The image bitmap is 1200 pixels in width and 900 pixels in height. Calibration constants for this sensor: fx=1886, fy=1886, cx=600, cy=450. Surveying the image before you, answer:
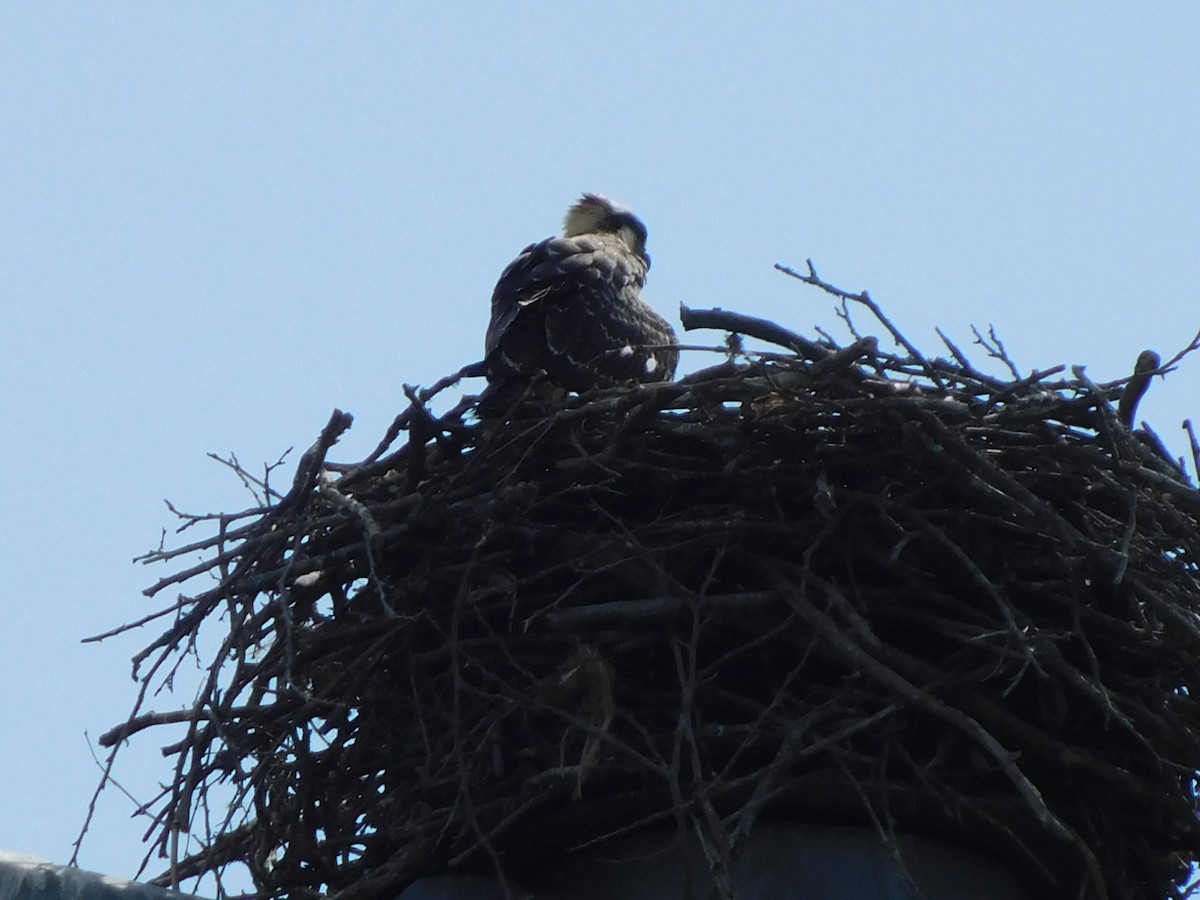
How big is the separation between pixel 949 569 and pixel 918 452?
36cm

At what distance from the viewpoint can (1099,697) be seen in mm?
4637

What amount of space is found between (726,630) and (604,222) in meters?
4.56

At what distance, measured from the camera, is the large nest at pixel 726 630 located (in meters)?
4.86

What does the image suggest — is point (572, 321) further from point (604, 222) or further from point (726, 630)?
point (604, 222)

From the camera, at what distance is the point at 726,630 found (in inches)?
201

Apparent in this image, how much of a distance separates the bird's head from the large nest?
368 cm

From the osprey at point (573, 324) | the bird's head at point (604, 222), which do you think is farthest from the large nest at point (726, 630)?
the bird's head at point (604, 222)

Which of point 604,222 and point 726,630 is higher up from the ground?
point 604,222

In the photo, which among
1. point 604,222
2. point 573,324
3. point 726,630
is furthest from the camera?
point 604,222

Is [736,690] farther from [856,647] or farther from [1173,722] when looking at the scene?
[1173,722]

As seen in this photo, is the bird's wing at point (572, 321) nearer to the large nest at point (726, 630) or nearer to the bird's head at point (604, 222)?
the large nest at point (726, 630)

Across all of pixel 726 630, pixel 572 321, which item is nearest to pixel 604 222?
pixel 572 321

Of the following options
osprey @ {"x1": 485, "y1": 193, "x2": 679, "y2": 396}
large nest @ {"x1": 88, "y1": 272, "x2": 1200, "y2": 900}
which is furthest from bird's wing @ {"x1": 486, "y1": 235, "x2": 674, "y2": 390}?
large nest @ {"x1": 88, "y1": 272, "x2": 1200, "y2": 900}

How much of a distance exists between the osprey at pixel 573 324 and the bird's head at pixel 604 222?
182cm
